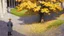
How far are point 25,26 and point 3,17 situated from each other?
5701 millimetres

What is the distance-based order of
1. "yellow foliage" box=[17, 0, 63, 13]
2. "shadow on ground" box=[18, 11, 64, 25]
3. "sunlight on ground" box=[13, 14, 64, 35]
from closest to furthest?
"sunlight on ground" box=[13, 14, 64, 35], "yellow foliage" box=[17, 0, 63, 13], "shadow on ground" box=[18, 11, 64, 25]

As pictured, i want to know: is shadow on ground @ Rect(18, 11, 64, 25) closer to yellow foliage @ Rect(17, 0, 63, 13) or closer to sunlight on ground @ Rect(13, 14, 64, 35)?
sunlight on ground @ Rect(13, 14, 64, 35)

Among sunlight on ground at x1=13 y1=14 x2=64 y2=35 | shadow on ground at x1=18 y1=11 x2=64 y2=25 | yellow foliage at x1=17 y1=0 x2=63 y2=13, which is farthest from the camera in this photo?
shadow on ground at x1=18 y1=11 x2=64 y2=25

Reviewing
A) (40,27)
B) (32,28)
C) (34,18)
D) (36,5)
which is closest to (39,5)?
(36,5)

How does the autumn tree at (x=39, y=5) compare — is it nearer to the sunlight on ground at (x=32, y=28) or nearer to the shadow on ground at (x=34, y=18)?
the sunlight on ground at (x=32, y=28)

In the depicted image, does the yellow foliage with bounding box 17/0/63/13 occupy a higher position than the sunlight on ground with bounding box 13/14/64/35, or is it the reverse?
the yellow foliage with bounding box 17/0/63/13

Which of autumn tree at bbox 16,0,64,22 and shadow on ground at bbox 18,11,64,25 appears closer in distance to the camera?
autumn tree at bbox 16,0,64,22

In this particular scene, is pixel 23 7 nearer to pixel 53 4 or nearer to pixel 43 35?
pixel 53 4

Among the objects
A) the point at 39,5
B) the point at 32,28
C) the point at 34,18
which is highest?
the point at 39,5

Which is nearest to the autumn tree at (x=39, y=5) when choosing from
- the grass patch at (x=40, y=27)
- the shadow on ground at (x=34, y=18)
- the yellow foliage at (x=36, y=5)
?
the yellow foliage at (x=36, y=5)

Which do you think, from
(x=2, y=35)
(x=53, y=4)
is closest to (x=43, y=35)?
(x=2, y=35)

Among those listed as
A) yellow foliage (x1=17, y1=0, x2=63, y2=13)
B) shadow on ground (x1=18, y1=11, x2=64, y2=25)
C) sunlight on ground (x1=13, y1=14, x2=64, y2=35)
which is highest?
yellow foliage (x1=17, y1=0, x2=63, y2=13)

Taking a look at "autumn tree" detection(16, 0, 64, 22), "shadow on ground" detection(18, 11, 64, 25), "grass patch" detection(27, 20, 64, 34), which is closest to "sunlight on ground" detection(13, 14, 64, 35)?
"grass patch" detection(27, 20, 64, 34)

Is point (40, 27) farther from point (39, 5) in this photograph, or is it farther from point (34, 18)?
point (34, 18)
